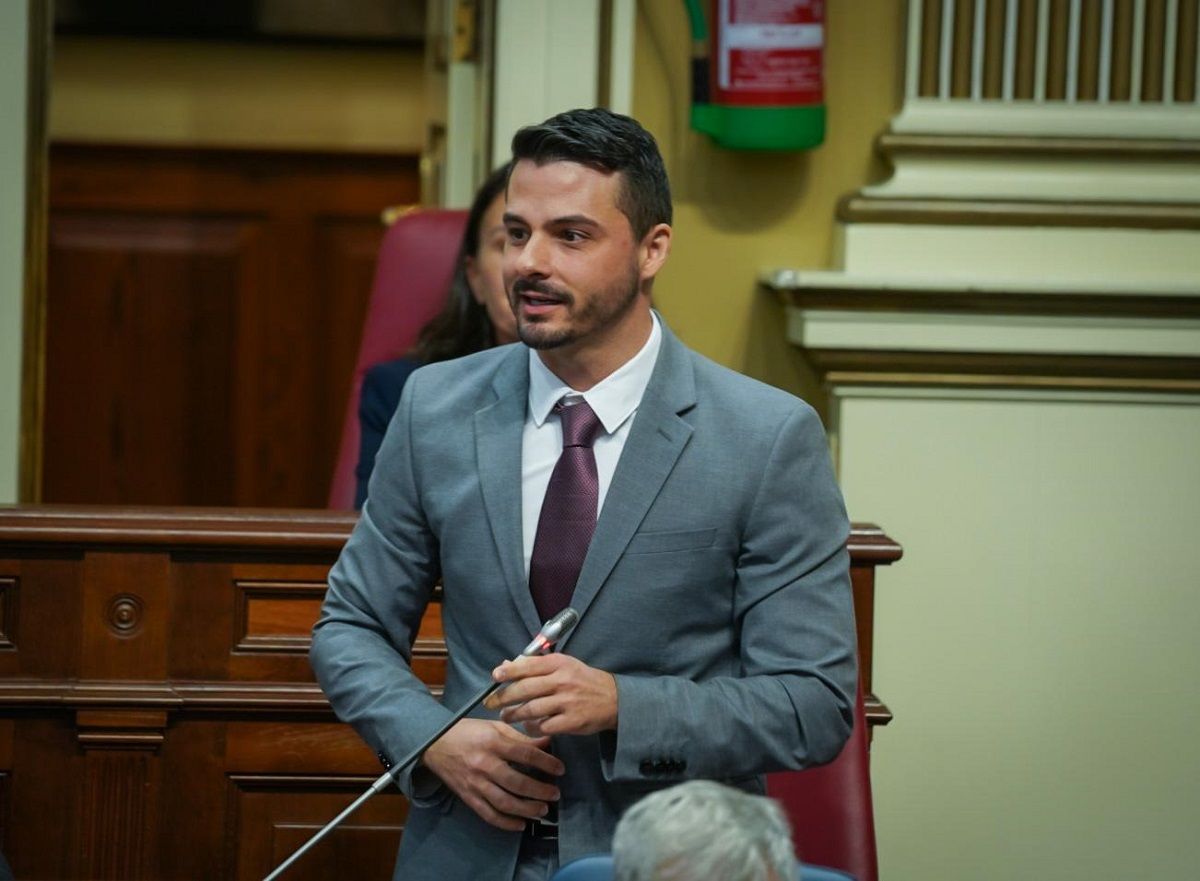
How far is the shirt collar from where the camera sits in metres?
1.56

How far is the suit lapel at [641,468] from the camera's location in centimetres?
150

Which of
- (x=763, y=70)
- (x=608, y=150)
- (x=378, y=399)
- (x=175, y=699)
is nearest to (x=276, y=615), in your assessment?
(x=175, y=699)

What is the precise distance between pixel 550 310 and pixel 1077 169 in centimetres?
192

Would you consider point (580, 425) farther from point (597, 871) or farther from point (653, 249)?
point (597, 871)

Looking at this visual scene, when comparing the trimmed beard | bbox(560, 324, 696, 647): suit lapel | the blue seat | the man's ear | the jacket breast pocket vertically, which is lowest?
the blue seat

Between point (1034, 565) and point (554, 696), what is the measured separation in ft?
6.17

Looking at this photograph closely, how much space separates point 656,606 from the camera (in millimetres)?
1501

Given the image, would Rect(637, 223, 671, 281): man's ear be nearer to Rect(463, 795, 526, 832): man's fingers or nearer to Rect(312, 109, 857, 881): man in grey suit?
Rect(312, 109, 857, 881): man in grey suit

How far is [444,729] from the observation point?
55.6 inches

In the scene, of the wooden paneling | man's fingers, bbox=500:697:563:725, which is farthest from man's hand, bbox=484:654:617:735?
the wooden paneling

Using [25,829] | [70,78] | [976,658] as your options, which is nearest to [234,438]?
[70,78]

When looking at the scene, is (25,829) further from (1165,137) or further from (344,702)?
(1165,137)

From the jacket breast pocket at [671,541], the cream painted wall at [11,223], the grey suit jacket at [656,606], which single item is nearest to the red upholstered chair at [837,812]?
the grey suit jacket at [656,606]

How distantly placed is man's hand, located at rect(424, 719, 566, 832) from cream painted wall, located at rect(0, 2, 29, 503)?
2042 mm
